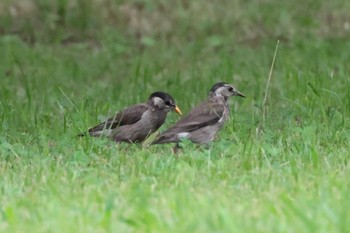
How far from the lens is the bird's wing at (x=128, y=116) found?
11.2 m

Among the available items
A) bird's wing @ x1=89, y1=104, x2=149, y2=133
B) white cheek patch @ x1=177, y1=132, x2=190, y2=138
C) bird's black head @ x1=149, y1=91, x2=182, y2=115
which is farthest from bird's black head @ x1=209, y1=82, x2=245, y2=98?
white cheek patch @ x1=177, y1=132, x2=190, y2=138

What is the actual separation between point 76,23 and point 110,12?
58cm

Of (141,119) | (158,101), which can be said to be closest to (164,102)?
(158,101)

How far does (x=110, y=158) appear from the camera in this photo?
9.45 meters

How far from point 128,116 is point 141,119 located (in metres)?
0.14

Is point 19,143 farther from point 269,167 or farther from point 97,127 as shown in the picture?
point 269,167

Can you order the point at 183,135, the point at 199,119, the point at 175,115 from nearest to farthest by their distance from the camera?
the point at 183,135 < the point at 199,119 < the point at 175,115

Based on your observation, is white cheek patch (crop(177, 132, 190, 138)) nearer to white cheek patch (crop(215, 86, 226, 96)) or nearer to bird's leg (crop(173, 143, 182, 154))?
bird's leg (crop(173, 143, 182, 154))

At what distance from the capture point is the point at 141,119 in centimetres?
1150

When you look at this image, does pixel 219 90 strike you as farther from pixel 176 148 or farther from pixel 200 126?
pixel 176 148

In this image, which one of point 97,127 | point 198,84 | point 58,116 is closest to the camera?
point 97,127

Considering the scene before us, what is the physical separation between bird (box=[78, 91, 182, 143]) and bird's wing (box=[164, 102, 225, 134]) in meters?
0.54

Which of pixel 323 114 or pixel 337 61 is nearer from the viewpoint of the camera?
pixel 323 114

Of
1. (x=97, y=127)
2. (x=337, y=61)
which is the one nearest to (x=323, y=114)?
(x=97, y=127)
